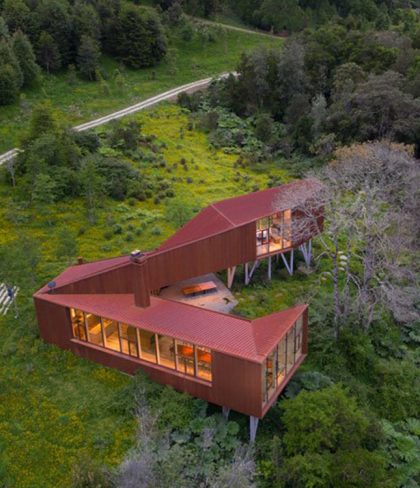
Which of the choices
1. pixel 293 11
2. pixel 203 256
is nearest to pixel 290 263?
Result: pixel 203 256

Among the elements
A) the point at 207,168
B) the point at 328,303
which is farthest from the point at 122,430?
the point at 207,168

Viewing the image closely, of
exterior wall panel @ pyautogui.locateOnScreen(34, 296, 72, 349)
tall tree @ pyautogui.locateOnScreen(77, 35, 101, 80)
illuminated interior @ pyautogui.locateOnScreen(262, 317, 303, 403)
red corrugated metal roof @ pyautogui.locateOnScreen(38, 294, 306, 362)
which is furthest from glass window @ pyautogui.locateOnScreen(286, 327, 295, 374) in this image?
tall tree @ pyautogui.locateOnScreen(77, 35, 101, 80)

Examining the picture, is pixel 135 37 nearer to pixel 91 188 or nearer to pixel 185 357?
pixel 91 188

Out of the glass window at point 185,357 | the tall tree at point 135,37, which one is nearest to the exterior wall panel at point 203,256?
the glass window at point 185,357

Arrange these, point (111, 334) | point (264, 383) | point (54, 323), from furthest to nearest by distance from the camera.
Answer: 1. point (54, 323)
2. point (111, 334)
3. point (264, 383)

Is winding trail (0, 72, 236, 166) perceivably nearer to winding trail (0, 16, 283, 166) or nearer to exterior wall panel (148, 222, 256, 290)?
winding trail (0, 16, 283, 166)

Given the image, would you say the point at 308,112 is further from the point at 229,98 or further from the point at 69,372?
the point at 69,372
